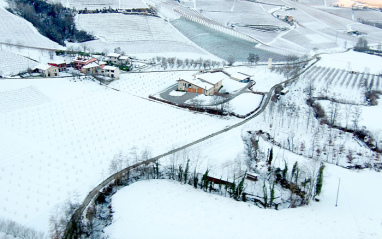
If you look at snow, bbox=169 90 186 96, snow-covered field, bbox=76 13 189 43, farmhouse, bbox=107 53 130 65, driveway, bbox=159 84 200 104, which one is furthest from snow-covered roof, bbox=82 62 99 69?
snow-covered field, bbox=76 13 189 43

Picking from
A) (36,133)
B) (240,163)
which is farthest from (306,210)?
(36,133)

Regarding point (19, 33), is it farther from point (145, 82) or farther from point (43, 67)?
point (145, 82)

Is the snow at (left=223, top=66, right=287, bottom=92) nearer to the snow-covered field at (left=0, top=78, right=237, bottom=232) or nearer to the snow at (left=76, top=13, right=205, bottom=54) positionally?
the snow-covered field at (left=0, top=78, right=237, bottom=232)

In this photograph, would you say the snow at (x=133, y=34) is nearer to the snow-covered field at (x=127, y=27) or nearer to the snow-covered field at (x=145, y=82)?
the snow-covered field at (x=127, y=27)

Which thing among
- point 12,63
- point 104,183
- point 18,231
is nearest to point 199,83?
point 104,183

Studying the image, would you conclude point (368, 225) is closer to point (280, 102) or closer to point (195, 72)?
point (280, 102)

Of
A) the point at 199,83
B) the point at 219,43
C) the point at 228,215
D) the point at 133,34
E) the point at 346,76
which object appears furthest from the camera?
the point at 219,43
